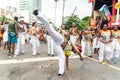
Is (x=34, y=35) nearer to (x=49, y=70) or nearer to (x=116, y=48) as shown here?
(x=49, y=70)

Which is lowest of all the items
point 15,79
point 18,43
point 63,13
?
point 15,79

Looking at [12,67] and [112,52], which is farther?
[112,52]

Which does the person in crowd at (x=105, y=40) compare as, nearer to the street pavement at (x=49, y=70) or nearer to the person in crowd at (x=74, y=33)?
the street pavement at (x=49, y=70)

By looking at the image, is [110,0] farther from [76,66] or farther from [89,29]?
[76,66]

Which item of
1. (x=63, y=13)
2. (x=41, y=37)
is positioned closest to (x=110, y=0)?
(x=63, y=13)

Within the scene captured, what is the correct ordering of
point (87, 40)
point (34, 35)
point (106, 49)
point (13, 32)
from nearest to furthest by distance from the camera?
point (106, 49) → point (13, 32) → point (34, 35) → point (87, 40)

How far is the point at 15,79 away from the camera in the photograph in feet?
29.2

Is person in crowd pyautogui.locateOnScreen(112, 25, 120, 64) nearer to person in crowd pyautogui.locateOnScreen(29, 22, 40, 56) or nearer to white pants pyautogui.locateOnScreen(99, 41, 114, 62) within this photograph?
white pants pyautogui.locateOnScreen(99, 41, 114, 62)

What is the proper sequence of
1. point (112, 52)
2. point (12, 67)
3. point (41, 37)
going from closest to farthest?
point (12, 67), point (112, 52), point (41, 37)

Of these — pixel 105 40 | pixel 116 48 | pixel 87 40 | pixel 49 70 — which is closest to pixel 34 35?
pixel 87 40

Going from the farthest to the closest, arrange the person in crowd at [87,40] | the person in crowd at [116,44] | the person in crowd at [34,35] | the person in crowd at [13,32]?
the person in crowd at [87,40] → the person in crowd at [34,35] → the person in crowd at [116,44] → the person in crowd at [13,32]

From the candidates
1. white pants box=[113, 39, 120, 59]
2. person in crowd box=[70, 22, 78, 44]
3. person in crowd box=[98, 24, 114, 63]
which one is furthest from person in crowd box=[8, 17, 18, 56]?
white pants box=[113, 39, 120, 59]

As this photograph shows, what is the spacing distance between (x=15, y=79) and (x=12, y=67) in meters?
1.65

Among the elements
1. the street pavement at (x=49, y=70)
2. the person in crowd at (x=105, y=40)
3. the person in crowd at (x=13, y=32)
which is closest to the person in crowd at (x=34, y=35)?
the person in crowd at (x=13, y=32)
